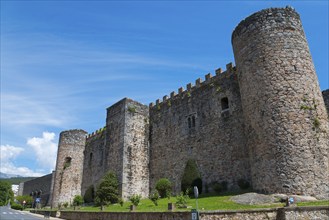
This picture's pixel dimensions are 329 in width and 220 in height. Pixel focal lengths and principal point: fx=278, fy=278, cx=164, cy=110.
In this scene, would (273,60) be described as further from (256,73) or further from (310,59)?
(310,59)

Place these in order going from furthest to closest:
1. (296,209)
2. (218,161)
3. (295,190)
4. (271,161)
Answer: (218,161) < (271,161) < (295,190) < (296,209)

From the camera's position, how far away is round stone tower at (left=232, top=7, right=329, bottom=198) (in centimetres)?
1455

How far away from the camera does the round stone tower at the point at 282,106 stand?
47.7ft

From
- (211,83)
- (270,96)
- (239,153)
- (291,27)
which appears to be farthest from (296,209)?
(211,83)

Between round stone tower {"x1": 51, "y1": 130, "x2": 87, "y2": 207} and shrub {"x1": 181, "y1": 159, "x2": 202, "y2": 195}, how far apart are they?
1852cm

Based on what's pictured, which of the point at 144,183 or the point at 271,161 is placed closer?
the point at 271,161

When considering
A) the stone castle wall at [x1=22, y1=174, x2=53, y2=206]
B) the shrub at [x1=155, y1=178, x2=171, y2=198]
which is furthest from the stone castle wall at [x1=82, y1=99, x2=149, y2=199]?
the stone castle wall at [x1=22, y1=174, x2=53, y2=206]

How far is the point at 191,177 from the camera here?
21.7 m

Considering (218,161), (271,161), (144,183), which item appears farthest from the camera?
(144,183)

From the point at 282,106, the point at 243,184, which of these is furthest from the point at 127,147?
the point at 282,106

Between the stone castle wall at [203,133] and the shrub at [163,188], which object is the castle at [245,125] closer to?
the stone castle wall at [203,133]

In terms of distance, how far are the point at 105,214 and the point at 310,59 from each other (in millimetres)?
15781

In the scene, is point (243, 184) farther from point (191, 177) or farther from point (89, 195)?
point (89, 195)

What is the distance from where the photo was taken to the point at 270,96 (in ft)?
53.5
